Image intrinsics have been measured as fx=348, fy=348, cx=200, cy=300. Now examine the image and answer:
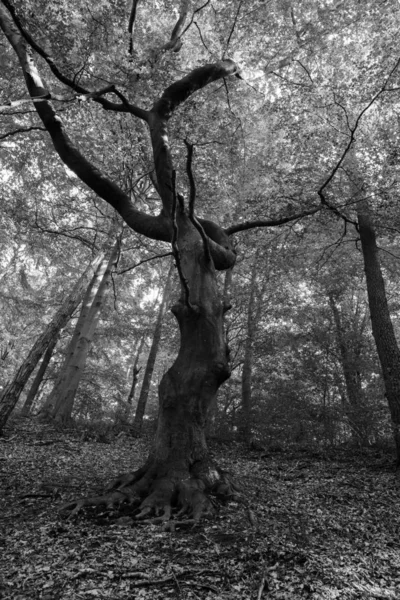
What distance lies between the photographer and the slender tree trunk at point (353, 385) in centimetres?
904

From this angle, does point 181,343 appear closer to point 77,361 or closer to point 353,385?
point 77,361

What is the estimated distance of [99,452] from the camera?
7316mm

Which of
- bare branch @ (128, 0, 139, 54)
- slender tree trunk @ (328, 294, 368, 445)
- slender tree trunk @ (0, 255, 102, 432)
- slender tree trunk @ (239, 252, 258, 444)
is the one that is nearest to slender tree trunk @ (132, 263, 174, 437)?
slender tree trunk @ (239, 252, 258, 444)

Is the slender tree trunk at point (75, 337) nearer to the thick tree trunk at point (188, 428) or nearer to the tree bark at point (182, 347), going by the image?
the tree bark at point (182, 347)

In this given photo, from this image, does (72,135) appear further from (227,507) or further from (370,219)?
(227,507)

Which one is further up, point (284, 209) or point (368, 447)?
Result: point (284, 209)

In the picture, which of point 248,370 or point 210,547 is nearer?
point 210,547

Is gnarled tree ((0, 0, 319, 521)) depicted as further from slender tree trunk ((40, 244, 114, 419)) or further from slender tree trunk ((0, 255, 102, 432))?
slender tree trunk ((40, 244, 114, 419))

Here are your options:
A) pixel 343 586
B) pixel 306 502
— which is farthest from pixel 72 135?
pixel 343 586

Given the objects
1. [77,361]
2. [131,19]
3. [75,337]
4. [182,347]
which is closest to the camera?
[182,347]

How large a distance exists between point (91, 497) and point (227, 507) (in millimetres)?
1456

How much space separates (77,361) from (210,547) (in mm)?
8846

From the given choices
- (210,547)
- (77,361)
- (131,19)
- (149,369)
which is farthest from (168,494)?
(149,369)

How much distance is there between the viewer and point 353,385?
34.7 feet
